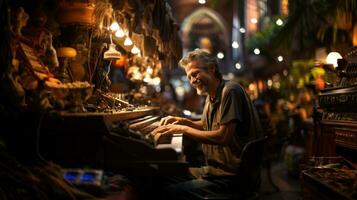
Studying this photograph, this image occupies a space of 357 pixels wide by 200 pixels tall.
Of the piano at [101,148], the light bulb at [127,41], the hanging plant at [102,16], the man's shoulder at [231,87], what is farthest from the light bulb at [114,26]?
the piano at [101,148]

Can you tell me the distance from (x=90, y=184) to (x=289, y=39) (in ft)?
27.3

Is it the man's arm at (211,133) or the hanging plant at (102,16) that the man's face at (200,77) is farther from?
the hanging plant at (102,16)

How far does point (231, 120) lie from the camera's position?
4.16 meters

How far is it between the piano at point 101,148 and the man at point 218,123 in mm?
700

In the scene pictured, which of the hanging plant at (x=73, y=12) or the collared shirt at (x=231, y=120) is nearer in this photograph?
the collared shirt at (x=231, y=120)

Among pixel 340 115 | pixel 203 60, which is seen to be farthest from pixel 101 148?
pixel 340 115

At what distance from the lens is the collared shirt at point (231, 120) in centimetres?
423

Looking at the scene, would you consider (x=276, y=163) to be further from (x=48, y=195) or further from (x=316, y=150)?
(x=48, y=195)

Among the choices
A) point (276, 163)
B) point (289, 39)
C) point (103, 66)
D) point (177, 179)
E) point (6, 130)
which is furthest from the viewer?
point (276, 163)

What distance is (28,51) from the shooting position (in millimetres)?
3793

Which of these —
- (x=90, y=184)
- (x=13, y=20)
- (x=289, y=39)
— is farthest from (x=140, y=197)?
(x=289, y=39)

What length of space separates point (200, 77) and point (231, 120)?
2.20 ft

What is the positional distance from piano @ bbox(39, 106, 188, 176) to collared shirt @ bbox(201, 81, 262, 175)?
3.41ft

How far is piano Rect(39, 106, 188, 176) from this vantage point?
325 centimetres
